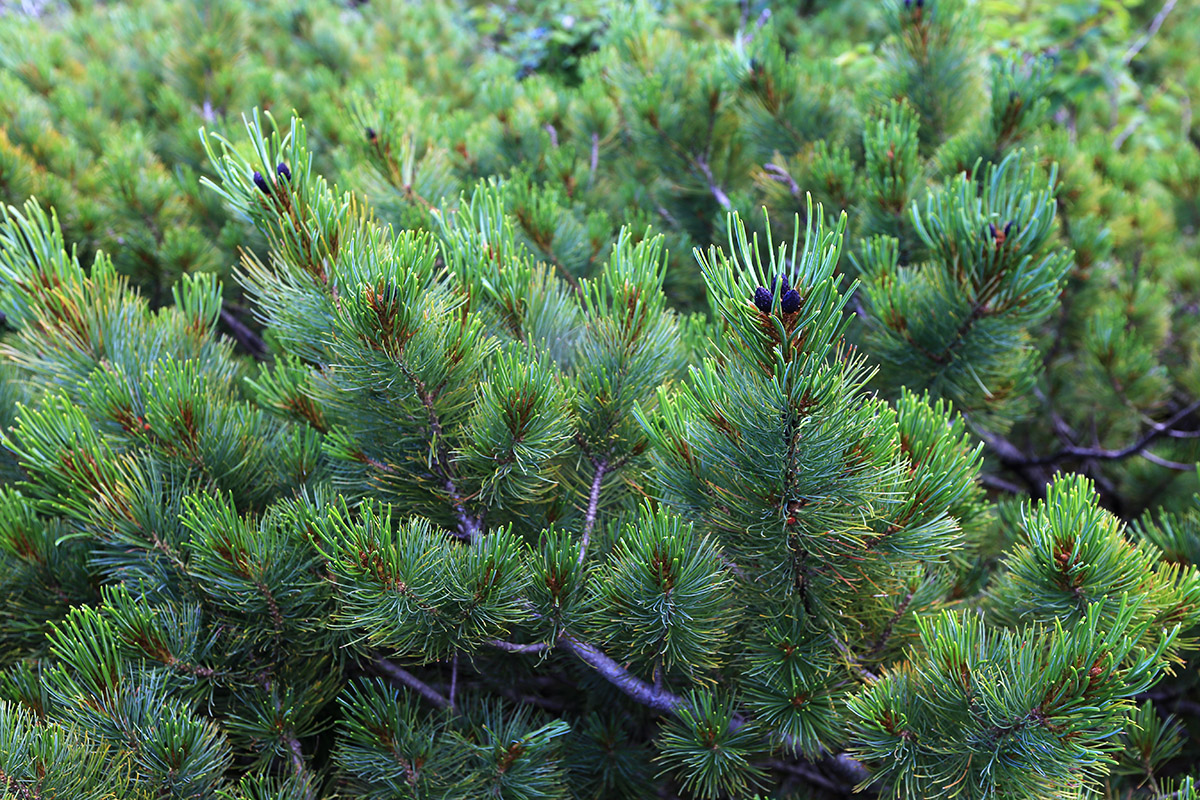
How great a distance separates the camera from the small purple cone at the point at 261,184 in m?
1.05

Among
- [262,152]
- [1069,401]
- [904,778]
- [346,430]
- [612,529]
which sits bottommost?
[1069,401]

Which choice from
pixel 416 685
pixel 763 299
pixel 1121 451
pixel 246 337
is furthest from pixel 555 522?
pixel 1121 451

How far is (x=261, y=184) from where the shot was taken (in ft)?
3.51

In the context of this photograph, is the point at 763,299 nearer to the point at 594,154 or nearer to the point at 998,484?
the point at 594,154

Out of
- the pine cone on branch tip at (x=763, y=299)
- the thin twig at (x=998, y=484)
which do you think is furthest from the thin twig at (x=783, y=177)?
the pine cone on branch tip at (x=763, y=299)

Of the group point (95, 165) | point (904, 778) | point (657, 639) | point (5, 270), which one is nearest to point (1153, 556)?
point (904, 778)

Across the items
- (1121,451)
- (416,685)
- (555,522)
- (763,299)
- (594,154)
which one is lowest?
(1121,451)

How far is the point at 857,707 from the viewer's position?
1057 mm

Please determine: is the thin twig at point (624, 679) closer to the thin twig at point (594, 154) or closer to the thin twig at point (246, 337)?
the thin twig at point (246, 337)

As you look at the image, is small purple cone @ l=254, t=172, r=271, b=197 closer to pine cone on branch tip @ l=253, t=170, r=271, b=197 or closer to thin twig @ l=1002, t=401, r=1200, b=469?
pine cone on branch tip @ l=253, t=170, r=271, b=197

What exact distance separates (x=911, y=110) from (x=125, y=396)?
80.1 inches

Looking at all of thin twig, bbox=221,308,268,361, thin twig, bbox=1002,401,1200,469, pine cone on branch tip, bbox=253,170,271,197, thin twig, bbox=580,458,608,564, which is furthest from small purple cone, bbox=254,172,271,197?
thin twig, bbox=1002,401,1200,469

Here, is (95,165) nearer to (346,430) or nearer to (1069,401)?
(346,430)

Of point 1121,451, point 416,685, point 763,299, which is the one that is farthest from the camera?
point 1121,451
